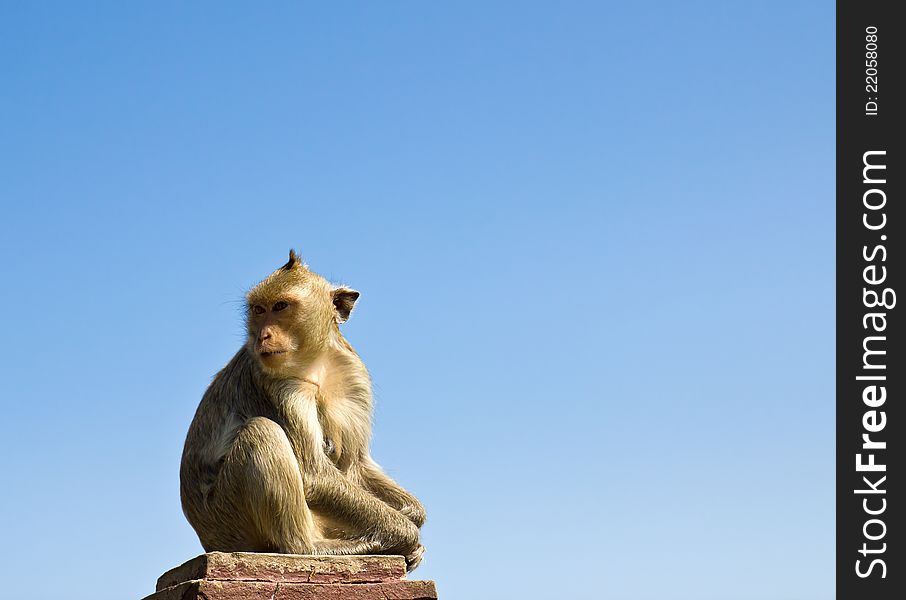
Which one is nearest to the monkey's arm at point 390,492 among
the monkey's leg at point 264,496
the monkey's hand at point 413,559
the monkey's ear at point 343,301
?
the monkey's hand at point 413,559

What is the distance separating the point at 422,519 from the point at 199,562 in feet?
6.45

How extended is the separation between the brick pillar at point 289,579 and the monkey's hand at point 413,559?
0.96ft

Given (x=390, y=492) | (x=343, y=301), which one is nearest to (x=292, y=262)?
(x=343, y=301)

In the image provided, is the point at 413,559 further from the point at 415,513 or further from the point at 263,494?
the point at 263,494

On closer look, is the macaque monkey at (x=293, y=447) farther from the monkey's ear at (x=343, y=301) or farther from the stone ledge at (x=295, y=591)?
the stone ledge at (x=295, y=591)

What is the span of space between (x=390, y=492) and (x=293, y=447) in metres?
1.10

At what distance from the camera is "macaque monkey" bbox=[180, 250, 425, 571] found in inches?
311

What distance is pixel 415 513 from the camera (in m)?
8.81

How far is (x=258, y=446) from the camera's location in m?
7.89

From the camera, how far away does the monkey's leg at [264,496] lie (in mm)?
7832

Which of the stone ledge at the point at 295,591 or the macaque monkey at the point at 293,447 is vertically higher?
the macaque monkey at the point at 293,447
